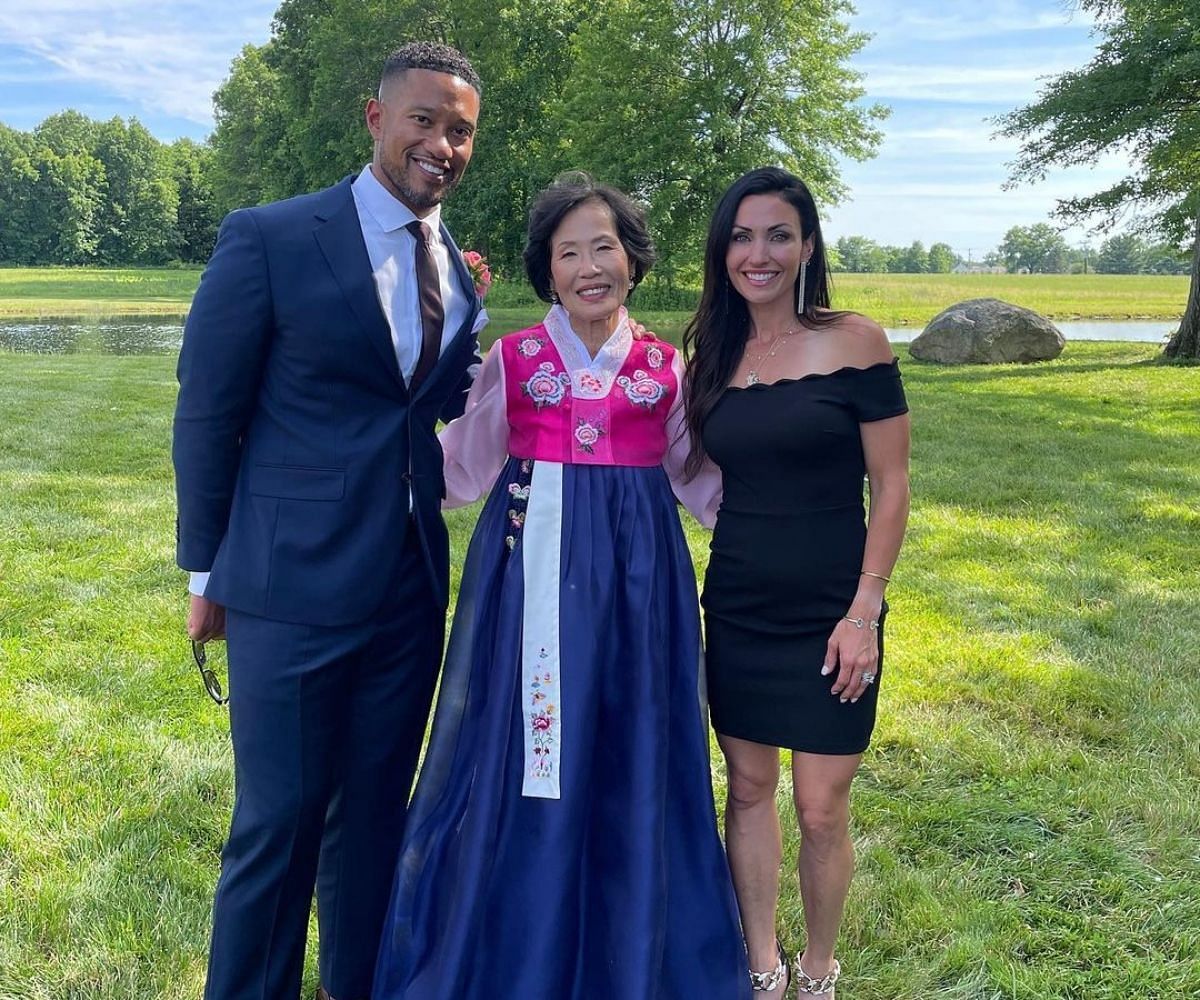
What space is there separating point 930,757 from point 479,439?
6.67 feet

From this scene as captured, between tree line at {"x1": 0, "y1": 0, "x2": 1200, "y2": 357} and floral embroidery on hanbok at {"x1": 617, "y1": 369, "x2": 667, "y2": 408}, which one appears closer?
floral embroidery on hanbok at {"x1": 617, "y1": 369, "x2": 667, "y2": 408}

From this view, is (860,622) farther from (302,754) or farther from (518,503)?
(302,754)

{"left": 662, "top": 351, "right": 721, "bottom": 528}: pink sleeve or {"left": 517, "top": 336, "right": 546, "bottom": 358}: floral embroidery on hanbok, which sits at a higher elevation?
{"left": 517, "top": 336, "right": 546, "bottom": 358}: floral embroidery on hanbok

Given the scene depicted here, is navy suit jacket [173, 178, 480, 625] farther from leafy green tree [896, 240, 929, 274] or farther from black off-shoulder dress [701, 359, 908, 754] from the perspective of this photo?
leafy green tree [896, 240, 929, 274]

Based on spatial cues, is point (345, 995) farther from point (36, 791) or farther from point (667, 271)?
point (667, 271)

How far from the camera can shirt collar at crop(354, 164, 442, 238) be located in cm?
194

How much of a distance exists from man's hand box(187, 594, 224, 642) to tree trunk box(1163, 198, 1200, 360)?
15.7m

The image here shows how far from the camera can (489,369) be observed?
2.29 m

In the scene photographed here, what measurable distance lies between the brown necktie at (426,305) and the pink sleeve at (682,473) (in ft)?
2.11

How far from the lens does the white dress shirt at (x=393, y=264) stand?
Result: 1.91 metres

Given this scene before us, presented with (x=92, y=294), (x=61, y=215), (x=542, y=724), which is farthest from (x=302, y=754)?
(x=61, y=215)

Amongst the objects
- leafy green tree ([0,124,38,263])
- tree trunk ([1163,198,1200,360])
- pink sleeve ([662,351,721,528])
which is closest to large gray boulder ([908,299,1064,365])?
tree trunk ([1163,198,1200,360])

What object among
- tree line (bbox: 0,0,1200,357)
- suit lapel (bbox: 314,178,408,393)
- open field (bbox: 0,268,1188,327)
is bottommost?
suit lapel (bbox: 314,178,408,393)

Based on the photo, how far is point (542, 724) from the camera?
209 centimetres
